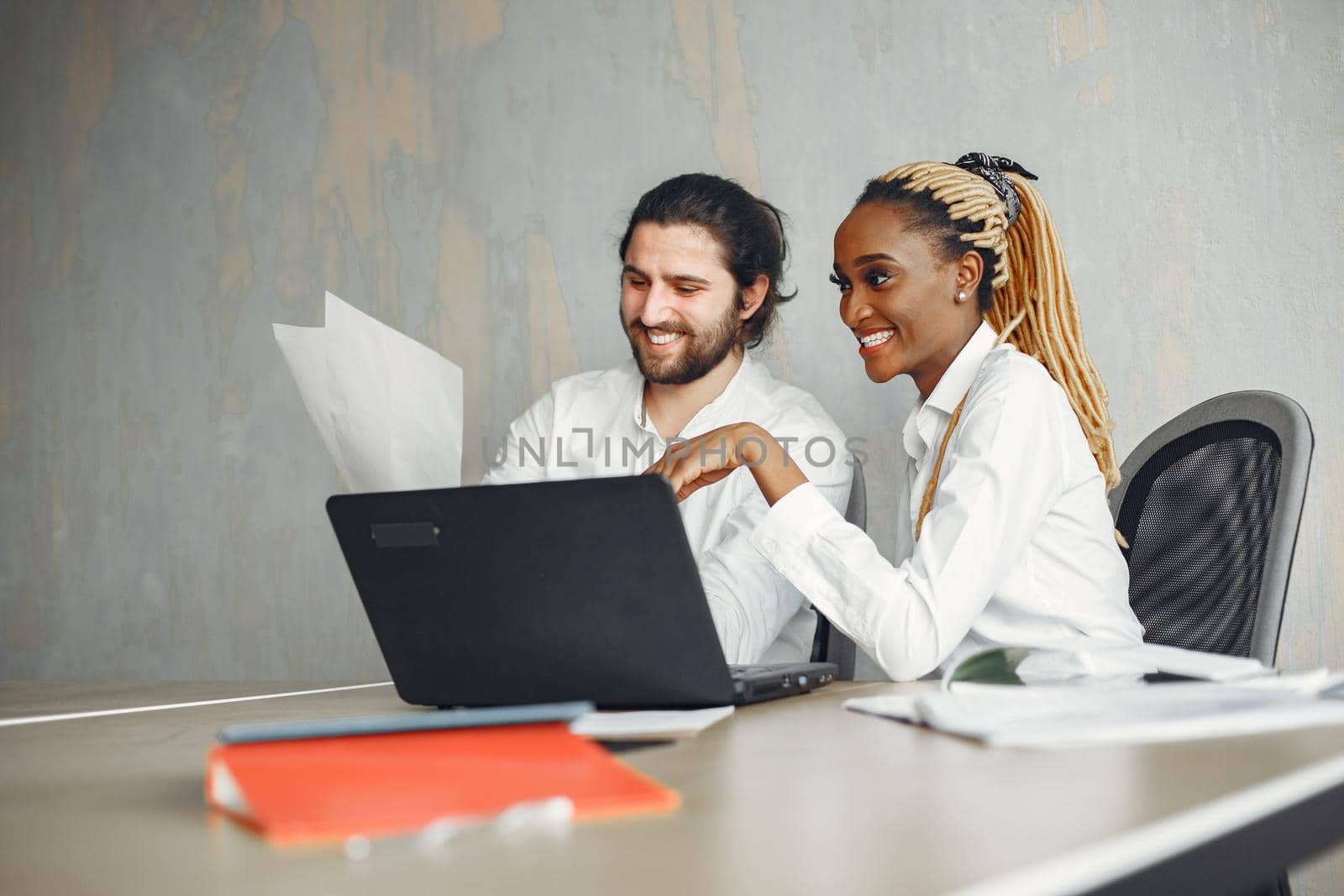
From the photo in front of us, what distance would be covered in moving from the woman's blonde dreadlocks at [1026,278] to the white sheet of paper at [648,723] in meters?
0.78

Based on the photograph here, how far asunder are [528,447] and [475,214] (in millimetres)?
704

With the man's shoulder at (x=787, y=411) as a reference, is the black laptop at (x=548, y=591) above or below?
below

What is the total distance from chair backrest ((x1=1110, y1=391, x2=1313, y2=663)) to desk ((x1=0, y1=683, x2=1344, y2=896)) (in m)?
0.68

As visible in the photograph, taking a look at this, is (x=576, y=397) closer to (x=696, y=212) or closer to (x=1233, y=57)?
(x=696, y=212)

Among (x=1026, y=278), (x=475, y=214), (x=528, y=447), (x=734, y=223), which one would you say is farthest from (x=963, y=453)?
(x=475, y=214)

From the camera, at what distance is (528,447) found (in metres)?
2.16

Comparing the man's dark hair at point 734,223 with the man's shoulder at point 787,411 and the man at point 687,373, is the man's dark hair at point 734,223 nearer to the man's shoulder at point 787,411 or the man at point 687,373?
the man at point 687,373

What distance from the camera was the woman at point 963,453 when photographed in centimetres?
119

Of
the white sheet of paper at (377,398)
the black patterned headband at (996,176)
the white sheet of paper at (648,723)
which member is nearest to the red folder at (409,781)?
the white sheet of paper at (648,723)

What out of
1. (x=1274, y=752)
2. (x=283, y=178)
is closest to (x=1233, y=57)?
(x=1274, y=752)

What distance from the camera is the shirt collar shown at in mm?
1562

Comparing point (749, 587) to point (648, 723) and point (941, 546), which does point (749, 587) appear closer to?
point (941, 546)

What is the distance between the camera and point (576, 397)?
216 cm

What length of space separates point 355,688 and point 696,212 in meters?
1.16
